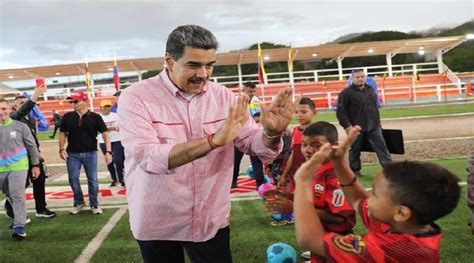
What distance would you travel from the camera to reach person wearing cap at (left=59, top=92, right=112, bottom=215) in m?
6.80

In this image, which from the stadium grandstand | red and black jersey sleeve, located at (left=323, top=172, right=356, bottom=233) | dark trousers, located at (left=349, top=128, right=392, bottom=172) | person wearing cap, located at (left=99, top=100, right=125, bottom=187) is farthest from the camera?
the stadium grandstand

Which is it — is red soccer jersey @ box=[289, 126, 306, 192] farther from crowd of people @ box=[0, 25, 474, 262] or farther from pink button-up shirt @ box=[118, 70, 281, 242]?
pink button-up shirt @ box=[118, 70, 281, 242]

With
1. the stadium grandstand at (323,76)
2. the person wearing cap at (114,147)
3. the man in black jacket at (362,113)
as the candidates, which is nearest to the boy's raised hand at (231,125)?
the man in black jacket at (362,113)

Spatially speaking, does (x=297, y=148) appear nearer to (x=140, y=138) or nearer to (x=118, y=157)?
(x=140, y=138)

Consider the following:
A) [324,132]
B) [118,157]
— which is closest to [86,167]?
[118,157]

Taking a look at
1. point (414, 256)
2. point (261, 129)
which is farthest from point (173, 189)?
point (414, 256)

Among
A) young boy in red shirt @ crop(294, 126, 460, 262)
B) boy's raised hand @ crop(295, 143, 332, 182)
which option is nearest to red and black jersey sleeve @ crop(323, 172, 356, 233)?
young boy in red shirt @ crop(294, 126, 460, 262)

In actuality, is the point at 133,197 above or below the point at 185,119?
below

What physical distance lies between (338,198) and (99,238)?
12.2 feet

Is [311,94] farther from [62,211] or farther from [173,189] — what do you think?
[173,189]

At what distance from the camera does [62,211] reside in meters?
7.23

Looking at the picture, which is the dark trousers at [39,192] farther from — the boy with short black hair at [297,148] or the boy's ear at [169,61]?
the boy's ear at [169,61]

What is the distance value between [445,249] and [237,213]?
9.59 feet

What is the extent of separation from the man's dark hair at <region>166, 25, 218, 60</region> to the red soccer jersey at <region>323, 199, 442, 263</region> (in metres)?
1.13
